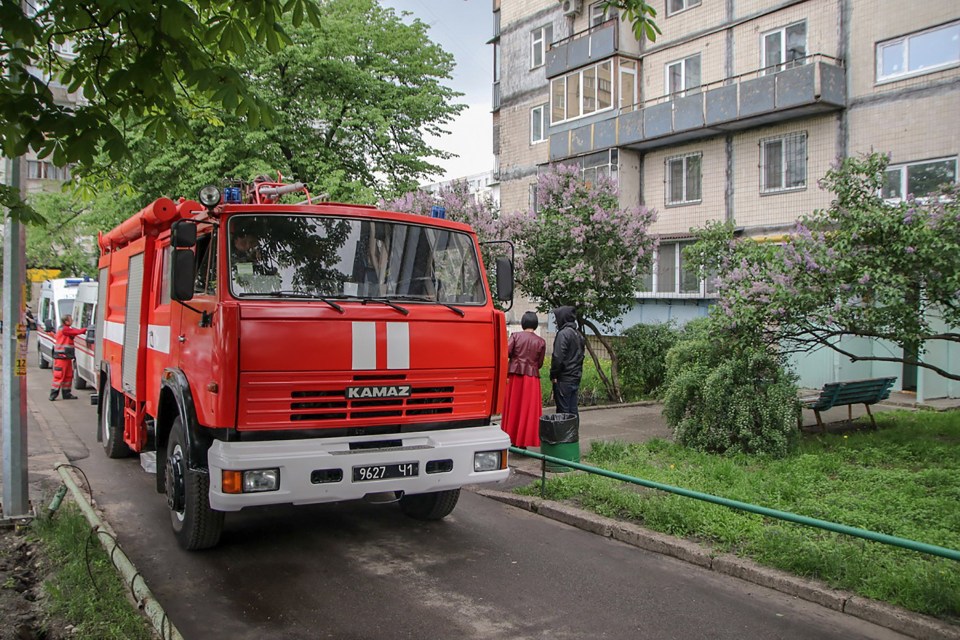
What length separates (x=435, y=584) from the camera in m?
5.44

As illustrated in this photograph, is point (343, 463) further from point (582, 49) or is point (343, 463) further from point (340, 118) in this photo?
point (582, 49)

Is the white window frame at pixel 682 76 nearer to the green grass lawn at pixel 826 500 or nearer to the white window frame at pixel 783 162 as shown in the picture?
the white window frame at pixel 783 162

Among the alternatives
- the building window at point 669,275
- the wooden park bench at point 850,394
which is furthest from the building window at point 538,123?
the wooden park bench at point 850,394

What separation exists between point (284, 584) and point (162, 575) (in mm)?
935

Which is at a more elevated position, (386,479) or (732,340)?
(732,340)

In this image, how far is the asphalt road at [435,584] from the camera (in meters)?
4.72

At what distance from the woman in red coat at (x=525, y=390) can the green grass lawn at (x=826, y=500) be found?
2.72ft

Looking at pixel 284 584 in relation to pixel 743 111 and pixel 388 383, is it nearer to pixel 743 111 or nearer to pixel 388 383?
pixel 388 383

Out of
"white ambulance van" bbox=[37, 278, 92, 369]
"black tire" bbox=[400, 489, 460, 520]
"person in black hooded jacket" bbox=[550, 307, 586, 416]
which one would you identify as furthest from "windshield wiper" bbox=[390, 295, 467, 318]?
"white ambulance van" bbox=[37, 278, 92, 369]

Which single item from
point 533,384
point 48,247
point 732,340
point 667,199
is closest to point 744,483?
point 732,340

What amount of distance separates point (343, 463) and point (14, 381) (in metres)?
3.40

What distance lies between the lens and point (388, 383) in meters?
5.59

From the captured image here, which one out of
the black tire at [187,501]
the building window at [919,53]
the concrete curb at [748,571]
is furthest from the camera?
the building window at [919,53]

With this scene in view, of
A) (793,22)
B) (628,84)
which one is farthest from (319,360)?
(628,84)
